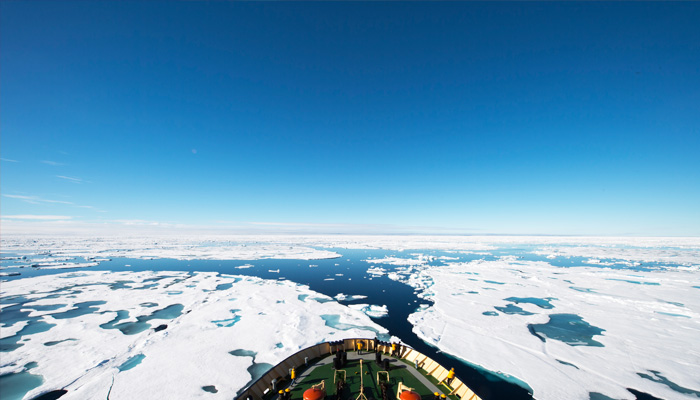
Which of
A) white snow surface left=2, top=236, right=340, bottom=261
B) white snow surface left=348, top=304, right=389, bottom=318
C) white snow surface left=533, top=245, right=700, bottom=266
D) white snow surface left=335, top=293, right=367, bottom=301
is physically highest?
white snow surface left=533, top=245, right=700, bottom=266

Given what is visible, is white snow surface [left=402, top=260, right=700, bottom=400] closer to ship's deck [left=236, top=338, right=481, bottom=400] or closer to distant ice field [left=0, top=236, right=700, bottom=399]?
distant ice field [left=0, top=236, right=700, bottom=399]

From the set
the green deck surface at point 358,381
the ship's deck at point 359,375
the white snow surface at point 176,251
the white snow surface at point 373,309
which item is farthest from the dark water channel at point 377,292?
the white snow surface at point 176,251

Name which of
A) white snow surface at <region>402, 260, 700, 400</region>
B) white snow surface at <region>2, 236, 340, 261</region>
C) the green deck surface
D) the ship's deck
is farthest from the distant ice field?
white snow surface at <region>2, 236, 340, 261</region>

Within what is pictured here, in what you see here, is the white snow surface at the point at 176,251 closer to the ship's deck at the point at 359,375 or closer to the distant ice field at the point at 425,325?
the distant ice field at the point at 425,325

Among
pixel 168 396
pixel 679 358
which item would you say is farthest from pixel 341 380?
pixel 679 358

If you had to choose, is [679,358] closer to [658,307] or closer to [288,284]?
[658,307]
